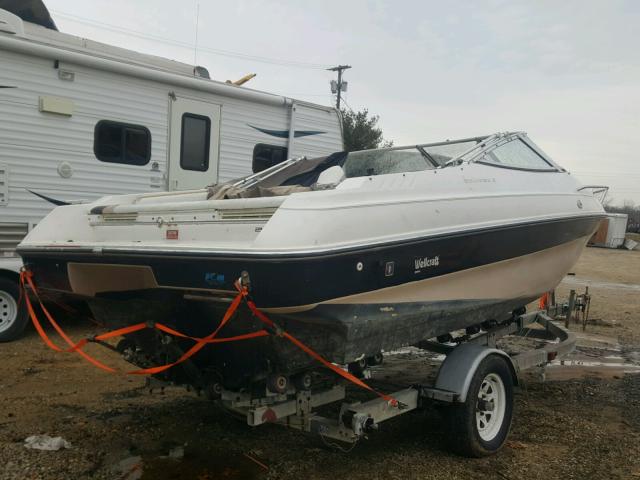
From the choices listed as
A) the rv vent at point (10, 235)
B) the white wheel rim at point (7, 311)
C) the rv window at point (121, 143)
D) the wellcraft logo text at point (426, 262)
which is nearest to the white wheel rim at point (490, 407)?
the wellcraft logo text at point (426, 262)

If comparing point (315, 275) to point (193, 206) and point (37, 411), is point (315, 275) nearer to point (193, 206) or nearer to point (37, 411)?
point (193, 206)

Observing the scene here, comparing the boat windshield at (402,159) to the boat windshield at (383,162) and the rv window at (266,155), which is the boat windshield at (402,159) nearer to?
the boat windshield at (383,162)

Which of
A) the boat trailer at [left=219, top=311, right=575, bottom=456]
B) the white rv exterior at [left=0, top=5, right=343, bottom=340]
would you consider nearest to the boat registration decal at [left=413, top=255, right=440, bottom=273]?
the boat trailer at [left=219, top=311, right=575, bottom=456]

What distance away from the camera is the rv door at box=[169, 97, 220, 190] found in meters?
7.38

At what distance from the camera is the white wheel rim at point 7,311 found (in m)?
6.50

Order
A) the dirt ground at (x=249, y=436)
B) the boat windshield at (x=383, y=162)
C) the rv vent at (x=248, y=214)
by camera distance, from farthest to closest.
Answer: the boat windshield at (x=383, y=162) < the dirt ground at (x=249, y=436) < the rv vent at (x=248, y=214)

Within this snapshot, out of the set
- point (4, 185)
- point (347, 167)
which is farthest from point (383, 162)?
point (4, 185)

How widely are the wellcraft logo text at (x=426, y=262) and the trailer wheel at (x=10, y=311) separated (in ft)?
16.1

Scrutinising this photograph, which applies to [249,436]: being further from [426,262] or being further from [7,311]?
[7,311]

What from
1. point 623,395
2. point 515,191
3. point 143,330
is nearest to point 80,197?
point 143,330

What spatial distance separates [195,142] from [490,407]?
196 inches

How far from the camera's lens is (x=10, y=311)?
654 cm

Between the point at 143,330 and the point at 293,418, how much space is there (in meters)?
1.08

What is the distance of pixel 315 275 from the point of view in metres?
2.78
